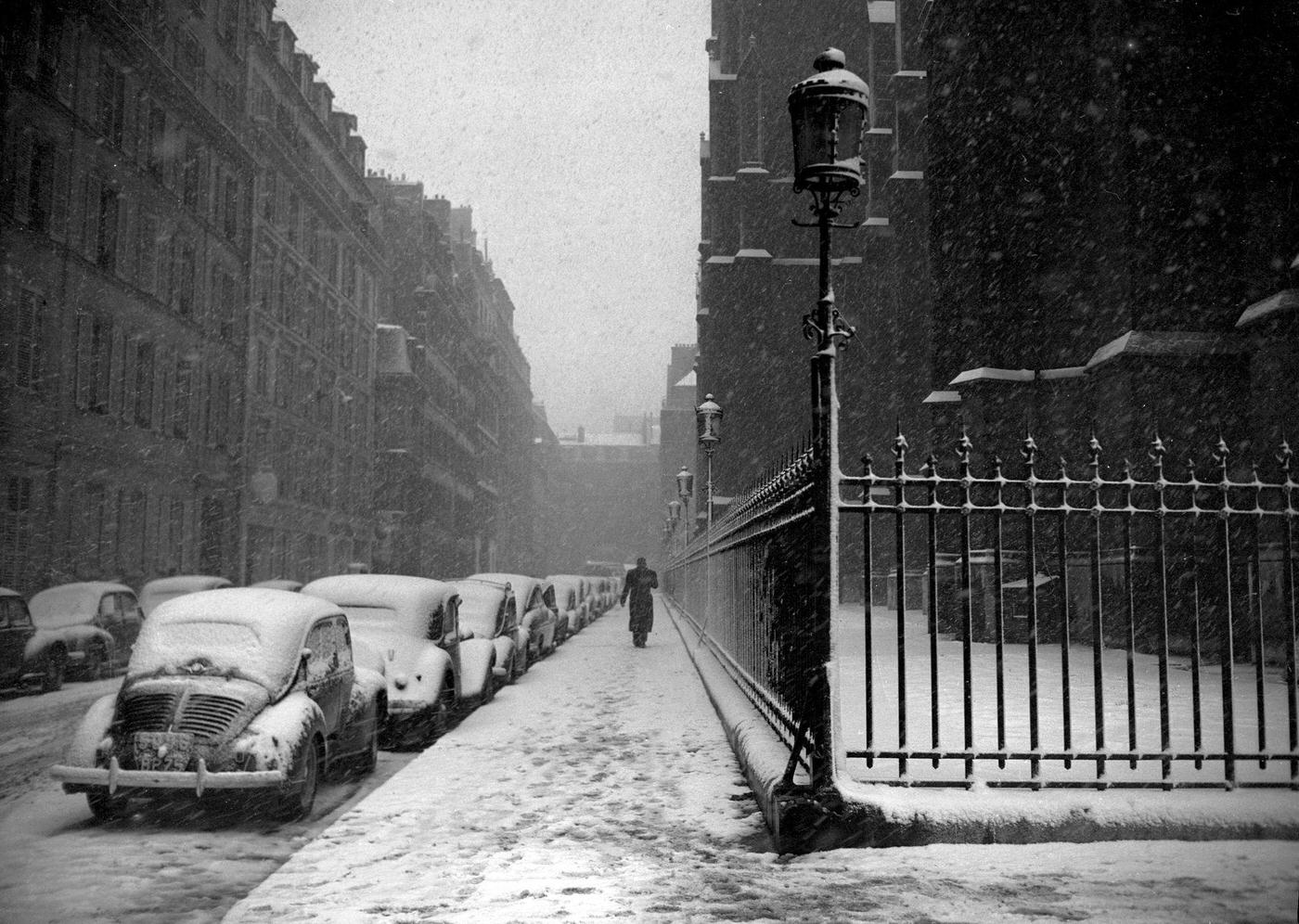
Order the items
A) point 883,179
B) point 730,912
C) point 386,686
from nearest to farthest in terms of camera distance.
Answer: point 730,912
point 386,686
point 883,179

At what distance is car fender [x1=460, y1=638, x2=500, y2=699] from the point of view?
11.7 meters

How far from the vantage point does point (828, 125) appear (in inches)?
243

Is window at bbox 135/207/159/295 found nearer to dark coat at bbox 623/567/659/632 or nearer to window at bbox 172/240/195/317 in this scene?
window at bbox 172/240/195/317

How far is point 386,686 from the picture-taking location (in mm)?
9719

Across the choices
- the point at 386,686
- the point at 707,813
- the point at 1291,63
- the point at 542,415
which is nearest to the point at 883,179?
the point at 1291,63

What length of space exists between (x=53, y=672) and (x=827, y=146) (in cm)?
1299

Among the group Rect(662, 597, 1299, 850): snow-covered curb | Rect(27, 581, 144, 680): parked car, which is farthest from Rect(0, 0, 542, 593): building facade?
Rect(662, 597, 1299, 850): snow-covered curb

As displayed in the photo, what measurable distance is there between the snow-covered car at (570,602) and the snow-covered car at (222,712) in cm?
1484

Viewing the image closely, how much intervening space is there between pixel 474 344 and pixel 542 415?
46.1 m

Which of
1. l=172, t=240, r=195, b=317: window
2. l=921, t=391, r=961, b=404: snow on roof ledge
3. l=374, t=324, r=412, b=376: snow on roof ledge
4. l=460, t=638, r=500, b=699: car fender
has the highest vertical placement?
l=374, t=324, r=412, b=376: snow on roof ledge

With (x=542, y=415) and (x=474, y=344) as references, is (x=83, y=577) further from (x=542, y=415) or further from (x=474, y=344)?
(x=542, y=415)

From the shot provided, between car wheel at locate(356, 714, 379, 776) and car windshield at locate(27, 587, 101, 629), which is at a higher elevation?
car windshield at locate(27, 587, 101, 629)

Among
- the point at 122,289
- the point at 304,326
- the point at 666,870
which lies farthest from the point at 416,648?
the point at 304,326

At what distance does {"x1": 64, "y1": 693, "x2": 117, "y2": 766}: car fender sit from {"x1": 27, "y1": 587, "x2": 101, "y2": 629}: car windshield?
10.2m
